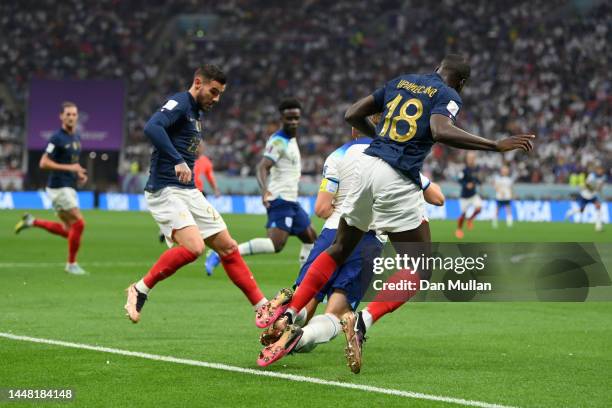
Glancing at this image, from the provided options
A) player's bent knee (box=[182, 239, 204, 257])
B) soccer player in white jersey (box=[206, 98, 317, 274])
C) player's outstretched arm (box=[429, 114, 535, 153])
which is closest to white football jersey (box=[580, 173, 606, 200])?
Answer: soccer player in white jersey (box=[206, 98, 317, 274])

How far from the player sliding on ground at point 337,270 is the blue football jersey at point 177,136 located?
4.14 ft

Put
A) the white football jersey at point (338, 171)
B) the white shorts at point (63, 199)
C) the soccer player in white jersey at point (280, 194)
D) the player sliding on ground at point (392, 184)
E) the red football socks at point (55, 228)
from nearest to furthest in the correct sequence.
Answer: the player sliding on ground at point (392, 184) < the white football jersey at point (338, 171) < the soccer player in white jersey at point (280, 194) < the white shorts at point (63, 199) < the red football socks at point (55, 228)

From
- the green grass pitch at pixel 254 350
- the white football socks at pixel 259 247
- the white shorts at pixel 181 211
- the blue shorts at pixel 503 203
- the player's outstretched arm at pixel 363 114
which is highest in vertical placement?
the player's outstretched arm at pixel 363 114

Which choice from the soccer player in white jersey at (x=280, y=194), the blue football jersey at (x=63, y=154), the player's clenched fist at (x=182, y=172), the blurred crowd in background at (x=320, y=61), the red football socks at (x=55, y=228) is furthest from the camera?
the blurred crowd in background at (x=320, y=61)

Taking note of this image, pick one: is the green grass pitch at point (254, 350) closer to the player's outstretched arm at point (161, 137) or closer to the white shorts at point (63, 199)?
the white shorts at point (63, 199)

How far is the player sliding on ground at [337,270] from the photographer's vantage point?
7773 millimetres

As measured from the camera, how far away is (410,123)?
25.4ft

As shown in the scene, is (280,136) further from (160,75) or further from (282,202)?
(160,75)

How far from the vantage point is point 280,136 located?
1512cm

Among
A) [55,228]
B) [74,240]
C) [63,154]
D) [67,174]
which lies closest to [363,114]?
[74,240]

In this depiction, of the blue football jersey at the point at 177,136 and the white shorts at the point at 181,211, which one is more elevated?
the blue football jersey at the point at 177,136

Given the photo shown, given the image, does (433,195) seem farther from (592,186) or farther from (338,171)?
(592,186)

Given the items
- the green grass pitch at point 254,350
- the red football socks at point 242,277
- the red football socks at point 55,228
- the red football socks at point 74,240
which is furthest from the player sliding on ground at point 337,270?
the red football socks at point 55,228

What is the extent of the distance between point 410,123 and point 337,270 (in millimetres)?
1380
